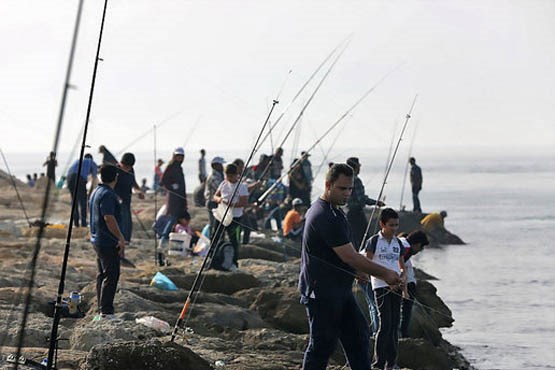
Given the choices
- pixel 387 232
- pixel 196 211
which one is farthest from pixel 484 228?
pixel 387 232

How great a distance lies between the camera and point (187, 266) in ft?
45.7

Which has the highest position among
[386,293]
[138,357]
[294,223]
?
[294,223]

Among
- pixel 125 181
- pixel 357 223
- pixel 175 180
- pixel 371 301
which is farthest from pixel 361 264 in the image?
pixel 175 180

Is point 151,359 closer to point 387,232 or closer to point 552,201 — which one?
point 387,232

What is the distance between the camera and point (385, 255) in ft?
28.8

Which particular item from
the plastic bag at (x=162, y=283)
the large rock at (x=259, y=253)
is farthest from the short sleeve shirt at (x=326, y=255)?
the large rock at (x=259, y=253)

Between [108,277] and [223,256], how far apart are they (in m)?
3.66

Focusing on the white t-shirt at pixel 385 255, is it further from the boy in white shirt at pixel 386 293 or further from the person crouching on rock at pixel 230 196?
the person crouching on rock at pixel 230 196

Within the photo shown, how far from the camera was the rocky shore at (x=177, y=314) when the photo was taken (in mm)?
7863

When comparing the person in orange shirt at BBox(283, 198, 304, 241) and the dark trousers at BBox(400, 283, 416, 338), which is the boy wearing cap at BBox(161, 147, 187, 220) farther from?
the dark trousers at BBox(400, 283, 416, 338)

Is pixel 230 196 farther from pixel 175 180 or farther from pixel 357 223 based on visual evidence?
pixel 175 180

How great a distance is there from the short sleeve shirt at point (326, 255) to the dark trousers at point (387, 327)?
1.83 metres

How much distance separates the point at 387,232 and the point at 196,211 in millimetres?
15505

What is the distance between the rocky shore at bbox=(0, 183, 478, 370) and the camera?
7863 mm
